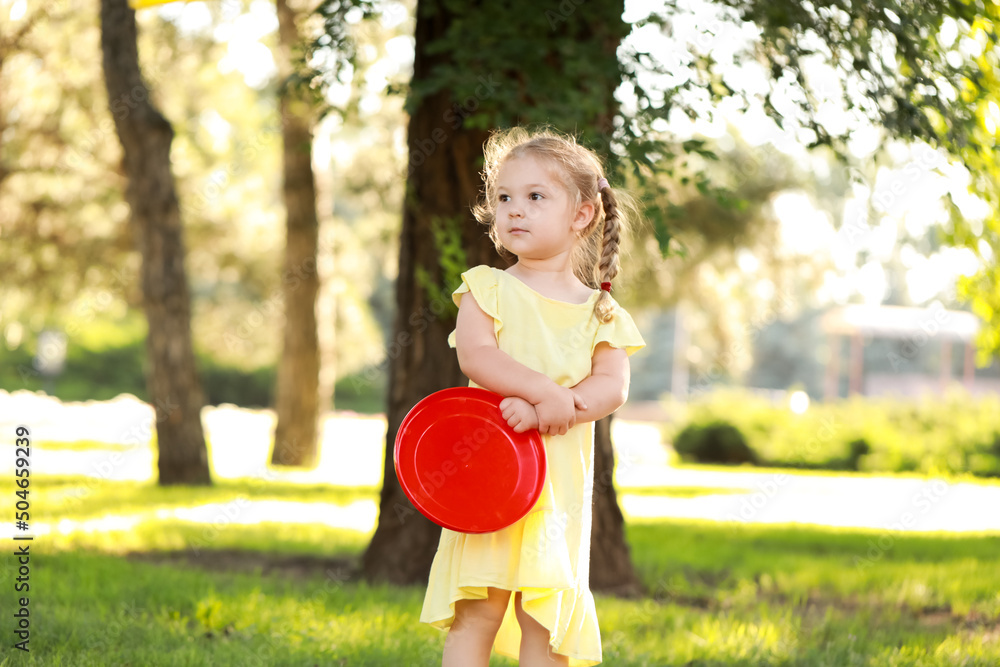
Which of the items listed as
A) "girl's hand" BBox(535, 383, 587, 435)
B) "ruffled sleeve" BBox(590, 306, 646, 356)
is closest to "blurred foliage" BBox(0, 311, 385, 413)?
"ruffled sleeve" BBox(590, 306, 646, 356)

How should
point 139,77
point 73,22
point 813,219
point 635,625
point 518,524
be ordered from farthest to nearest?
point 813,219, point 73,22, point 139,77, point 635,625, point 518,524

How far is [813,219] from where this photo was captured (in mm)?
15844

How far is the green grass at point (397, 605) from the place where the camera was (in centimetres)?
354

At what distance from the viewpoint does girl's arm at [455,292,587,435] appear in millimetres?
2322

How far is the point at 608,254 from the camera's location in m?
2.51

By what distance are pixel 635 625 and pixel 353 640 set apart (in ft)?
4.24

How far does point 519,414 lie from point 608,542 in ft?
9.98

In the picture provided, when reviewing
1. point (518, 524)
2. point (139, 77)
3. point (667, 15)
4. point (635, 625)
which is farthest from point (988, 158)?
point (139, 77)

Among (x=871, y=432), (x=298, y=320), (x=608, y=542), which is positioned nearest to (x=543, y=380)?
(x=608, y=542)

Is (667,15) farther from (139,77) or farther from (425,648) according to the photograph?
(139,77)

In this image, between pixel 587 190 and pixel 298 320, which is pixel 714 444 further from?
pixel 587 190

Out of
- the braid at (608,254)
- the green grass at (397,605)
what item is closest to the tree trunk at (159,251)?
the green grass at (397,605)

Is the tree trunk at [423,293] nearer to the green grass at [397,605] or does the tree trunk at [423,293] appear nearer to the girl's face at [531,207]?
the green grass at [397,605]

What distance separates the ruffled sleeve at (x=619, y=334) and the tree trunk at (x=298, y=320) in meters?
9.96
